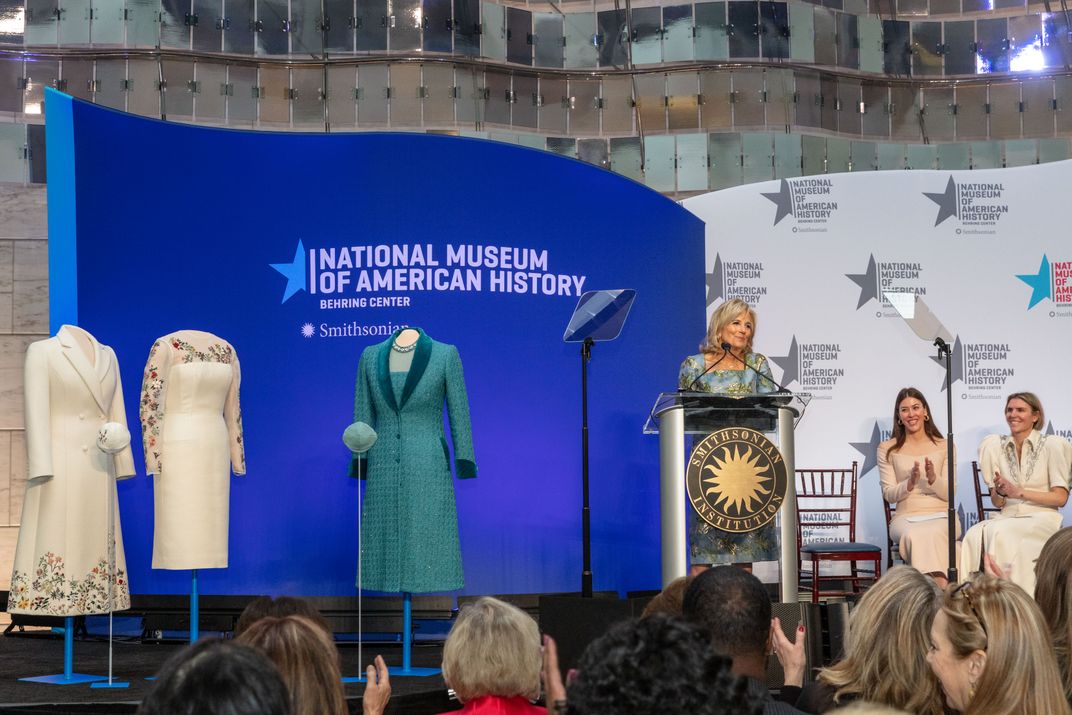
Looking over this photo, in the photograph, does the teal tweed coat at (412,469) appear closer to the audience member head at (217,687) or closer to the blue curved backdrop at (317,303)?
the blue curved backdrop at (317,303)

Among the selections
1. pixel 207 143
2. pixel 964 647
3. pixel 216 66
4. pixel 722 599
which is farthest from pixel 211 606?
pixel 216 66

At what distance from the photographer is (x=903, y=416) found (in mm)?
7113

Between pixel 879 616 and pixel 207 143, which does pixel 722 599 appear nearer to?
pixel 879 616

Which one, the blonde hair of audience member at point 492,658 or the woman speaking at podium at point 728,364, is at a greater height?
the woman speaking at podium at point 728,364

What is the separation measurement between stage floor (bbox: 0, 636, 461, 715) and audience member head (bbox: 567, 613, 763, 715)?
313cm

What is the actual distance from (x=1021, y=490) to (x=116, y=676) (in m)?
4.41

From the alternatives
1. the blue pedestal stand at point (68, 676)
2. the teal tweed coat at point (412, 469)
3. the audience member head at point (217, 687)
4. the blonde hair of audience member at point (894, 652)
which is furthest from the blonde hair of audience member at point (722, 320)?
the audience member head at point (217, 687)

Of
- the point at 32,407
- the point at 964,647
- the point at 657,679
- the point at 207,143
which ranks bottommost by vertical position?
the point at 964,647

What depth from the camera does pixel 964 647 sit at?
201 cm

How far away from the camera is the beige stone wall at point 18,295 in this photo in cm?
966

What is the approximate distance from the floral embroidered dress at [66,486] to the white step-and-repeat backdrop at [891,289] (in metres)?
4.21

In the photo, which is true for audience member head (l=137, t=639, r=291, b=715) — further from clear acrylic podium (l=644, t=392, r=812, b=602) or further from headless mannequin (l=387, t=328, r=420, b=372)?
headless mannequin (l=387, t=328, r=420, b=372)

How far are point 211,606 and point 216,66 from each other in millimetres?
6749

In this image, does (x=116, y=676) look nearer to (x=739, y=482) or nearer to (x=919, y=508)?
(x=739, y=482)
